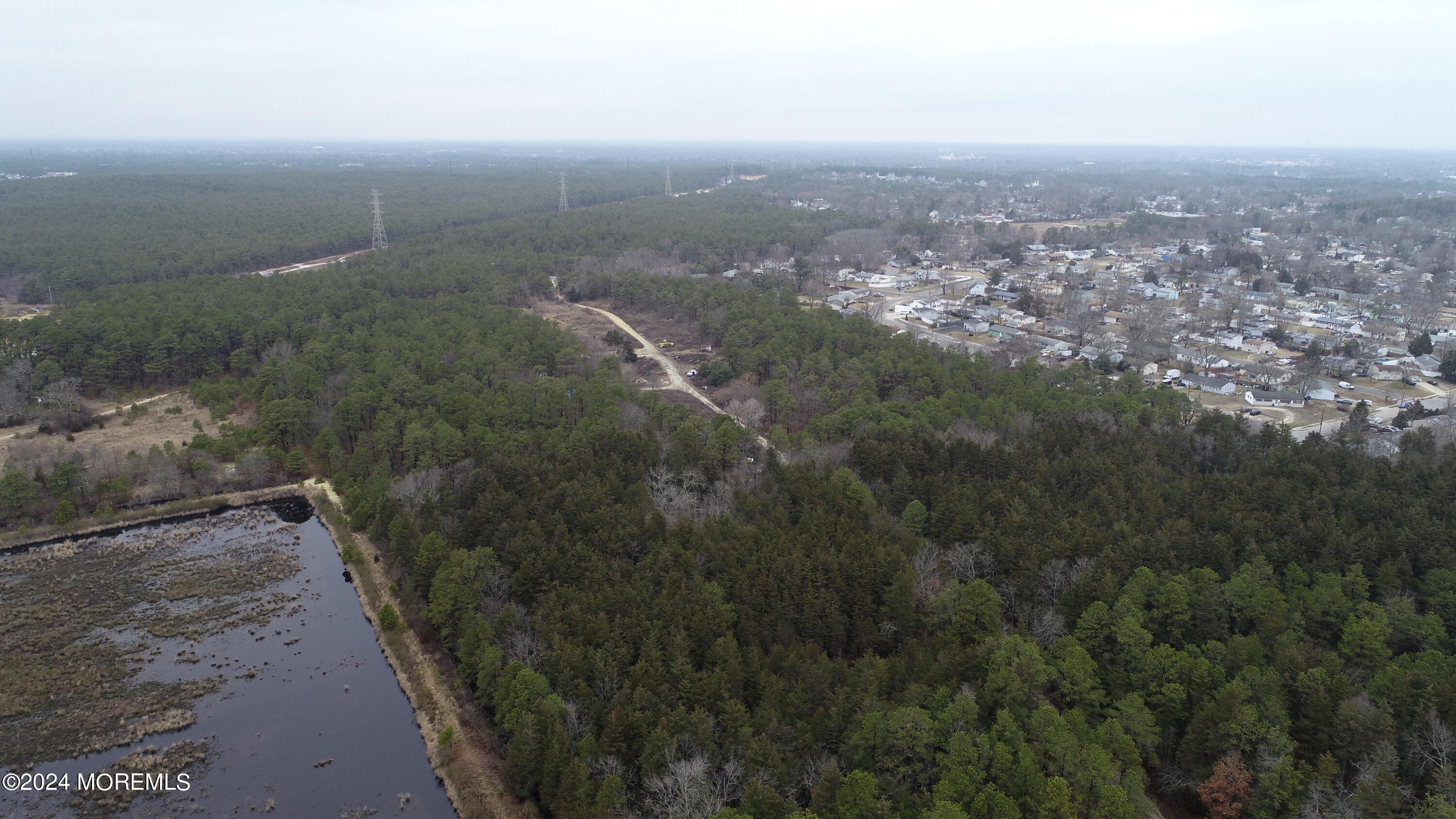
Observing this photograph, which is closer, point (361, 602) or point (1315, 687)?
point (1315, 687)

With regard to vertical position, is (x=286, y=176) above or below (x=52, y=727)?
above

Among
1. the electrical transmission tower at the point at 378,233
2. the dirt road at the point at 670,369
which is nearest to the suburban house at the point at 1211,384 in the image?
the dirt road at the point at 670,369

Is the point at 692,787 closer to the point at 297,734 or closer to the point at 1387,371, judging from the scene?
the point at 297,734

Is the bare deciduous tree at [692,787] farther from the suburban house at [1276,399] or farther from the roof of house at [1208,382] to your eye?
the roof of house at [1208,382]

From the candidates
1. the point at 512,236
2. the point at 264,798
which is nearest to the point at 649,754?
the point at 264,798

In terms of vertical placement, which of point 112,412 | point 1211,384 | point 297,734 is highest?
point 1211,384

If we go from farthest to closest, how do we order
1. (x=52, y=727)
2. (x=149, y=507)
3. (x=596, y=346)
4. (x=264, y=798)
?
1. (x=596, y=346)
2. (x=149, y=507)
3. (x=52, y=727)
4. (x=264, y=798)

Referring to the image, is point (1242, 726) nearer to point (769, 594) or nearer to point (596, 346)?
point (769, 594)

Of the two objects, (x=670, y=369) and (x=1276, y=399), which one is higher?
(x=670, y=369)

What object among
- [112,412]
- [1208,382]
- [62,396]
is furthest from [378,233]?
[1208,382]
